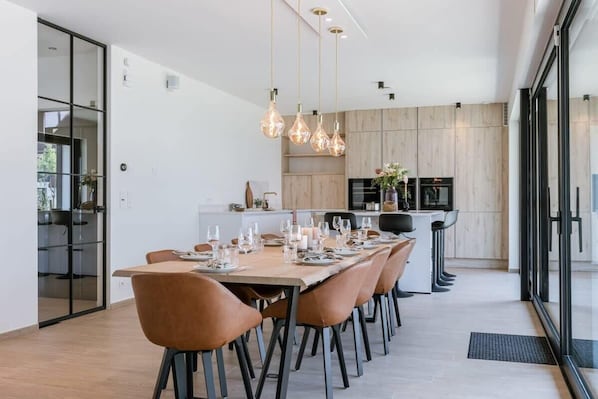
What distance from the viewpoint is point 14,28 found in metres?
4.67

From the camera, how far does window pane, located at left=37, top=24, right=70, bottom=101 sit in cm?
509

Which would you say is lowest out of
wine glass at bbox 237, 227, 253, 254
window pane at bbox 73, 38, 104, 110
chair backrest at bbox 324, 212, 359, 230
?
wine glass at bbox 237, 227, 253, 254

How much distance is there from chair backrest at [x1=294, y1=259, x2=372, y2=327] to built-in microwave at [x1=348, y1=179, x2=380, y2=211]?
22.1 ft

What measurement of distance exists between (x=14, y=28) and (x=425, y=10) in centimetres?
352

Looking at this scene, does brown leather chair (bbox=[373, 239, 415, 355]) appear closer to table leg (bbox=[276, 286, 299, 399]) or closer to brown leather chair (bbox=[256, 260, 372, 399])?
brown leather chair (bbox=[256, 260, 372, 399])

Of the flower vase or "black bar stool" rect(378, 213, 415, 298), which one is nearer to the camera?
"black bar stool" rect(378, 213, 415, 298)

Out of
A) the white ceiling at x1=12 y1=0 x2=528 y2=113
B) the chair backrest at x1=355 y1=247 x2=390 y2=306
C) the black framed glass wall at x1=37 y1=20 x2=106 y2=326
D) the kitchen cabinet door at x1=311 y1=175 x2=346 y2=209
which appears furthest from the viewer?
the kitchen cabinet door at x1=311 y1=175 x2=346 y2=209

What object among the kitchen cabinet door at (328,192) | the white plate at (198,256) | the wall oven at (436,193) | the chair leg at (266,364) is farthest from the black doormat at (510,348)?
the kitchen cabinet door at (328,192)

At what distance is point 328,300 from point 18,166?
317cm

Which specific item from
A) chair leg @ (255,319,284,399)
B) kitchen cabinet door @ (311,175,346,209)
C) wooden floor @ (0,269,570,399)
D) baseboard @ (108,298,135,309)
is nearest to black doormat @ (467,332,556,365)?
wooden floor @ (0,269,570,399)

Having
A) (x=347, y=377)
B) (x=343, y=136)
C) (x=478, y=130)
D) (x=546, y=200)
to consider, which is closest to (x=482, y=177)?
(x=478, y=130)

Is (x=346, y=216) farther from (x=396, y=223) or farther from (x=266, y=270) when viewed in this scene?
(x=266, y=270)

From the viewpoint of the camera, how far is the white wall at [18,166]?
4570 mm

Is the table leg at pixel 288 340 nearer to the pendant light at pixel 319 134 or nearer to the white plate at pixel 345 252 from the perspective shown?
the white plate at pixel 345 252
